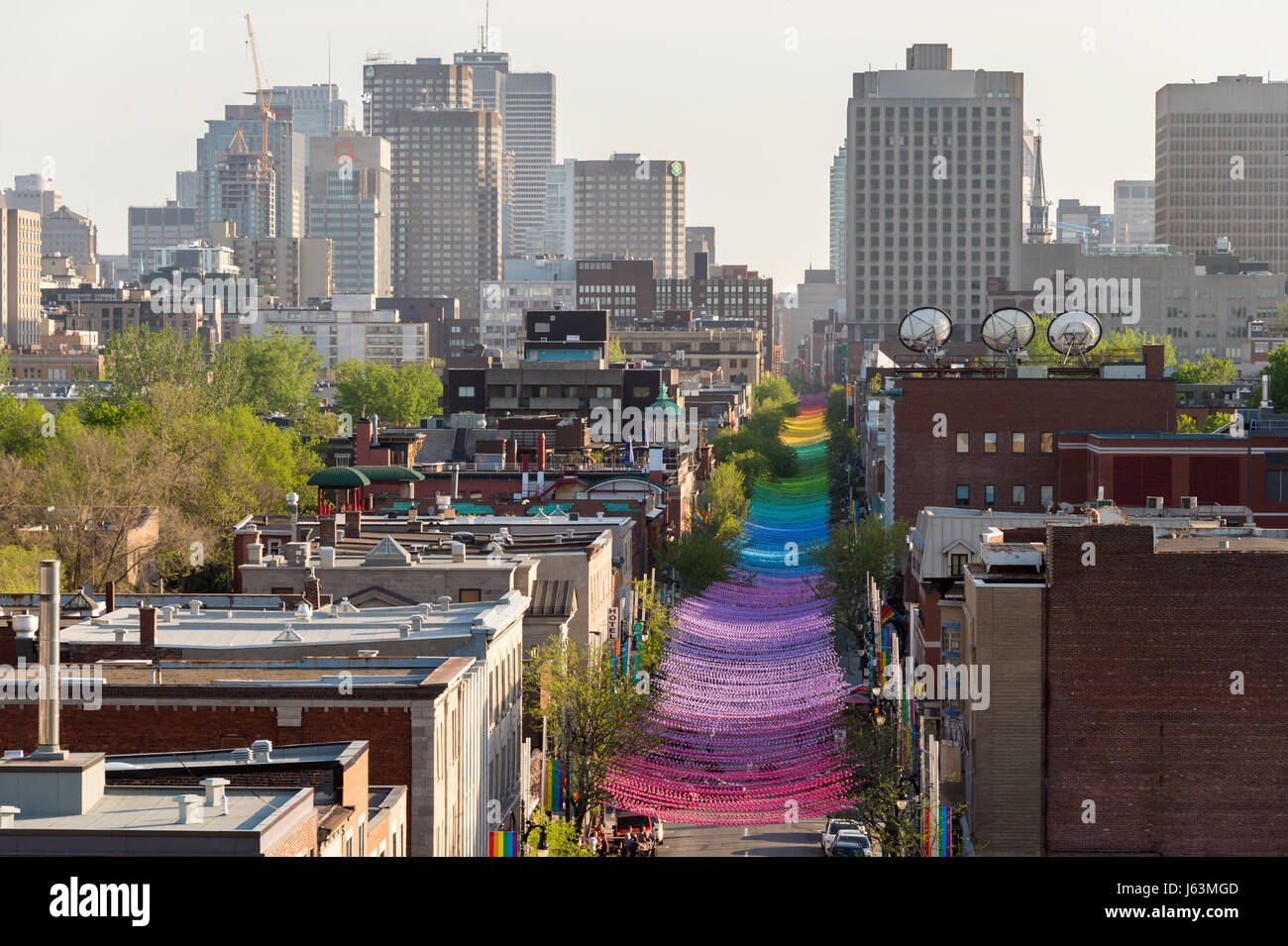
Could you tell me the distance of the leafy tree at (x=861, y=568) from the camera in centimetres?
6406

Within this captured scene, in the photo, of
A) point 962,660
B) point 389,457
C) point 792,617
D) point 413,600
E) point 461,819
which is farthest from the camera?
point 389,457

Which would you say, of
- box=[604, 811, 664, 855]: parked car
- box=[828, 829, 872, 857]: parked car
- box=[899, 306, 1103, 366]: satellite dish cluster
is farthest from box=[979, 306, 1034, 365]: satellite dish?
box=[828, 829, 872, 857]: parked car

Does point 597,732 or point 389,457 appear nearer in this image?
point 597,732

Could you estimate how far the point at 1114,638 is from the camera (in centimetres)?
2983

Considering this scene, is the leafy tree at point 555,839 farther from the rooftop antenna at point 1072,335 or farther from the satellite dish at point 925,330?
the rooftop antenna at point 1072,335

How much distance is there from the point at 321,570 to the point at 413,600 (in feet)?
7.52

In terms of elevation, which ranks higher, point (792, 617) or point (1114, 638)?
point (1114, 638)

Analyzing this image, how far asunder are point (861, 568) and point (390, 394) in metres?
84.1

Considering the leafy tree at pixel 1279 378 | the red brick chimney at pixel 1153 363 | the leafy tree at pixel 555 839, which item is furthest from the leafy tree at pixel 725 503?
the leafy tree at pixel 555 839

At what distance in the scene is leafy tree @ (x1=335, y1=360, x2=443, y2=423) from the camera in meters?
144

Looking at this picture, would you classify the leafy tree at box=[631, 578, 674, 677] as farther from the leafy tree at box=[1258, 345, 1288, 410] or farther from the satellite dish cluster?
the leafy tree at box=[1258, 345, 1288, 410]

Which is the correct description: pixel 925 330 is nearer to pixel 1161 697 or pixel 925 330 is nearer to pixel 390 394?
pixel 1161 697

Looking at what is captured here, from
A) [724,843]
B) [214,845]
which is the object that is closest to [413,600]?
[724,843]
